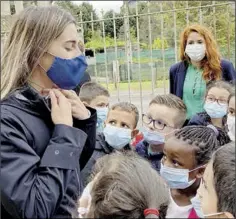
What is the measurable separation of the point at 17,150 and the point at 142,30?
3829mm

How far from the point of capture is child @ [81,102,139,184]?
2.43 meters

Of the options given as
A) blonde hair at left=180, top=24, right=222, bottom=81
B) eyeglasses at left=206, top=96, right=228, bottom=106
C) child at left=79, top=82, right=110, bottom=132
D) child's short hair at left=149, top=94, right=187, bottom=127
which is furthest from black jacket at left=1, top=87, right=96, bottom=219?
blonde hair at left=180, top=24, right=222, bottom=81

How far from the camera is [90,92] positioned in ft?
9.63

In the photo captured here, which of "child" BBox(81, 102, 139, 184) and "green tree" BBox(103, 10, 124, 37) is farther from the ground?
"green tree" BBox(103, 10, 124, 37)

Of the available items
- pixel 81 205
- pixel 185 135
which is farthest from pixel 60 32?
pixel 185 135

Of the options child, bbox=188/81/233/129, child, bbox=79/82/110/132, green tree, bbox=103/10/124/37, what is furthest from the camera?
green tree, bbox=103/10/124/37

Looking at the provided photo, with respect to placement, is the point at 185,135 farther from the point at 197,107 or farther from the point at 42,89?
the point at 197,107

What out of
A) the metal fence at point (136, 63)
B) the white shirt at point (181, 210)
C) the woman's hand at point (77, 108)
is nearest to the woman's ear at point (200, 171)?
the white shirt at point (181, 210)

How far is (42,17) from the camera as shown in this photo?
145cm

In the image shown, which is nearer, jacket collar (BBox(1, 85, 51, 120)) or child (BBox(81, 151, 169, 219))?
child (BBox(81, 151, 169, 219))

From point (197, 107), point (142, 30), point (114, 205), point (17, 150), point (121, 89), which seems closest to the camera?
point (114, 205)

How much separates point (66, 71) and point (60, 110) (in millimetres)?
210

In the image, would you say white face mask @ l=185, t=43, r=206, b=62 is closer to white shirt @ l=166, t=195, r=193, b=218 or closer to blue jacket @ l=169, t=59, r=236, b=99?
blue jacket @ l=169, t=59, r=236, b=99

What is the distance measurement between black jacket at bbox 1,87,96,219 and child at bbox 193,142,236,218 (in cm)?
39
